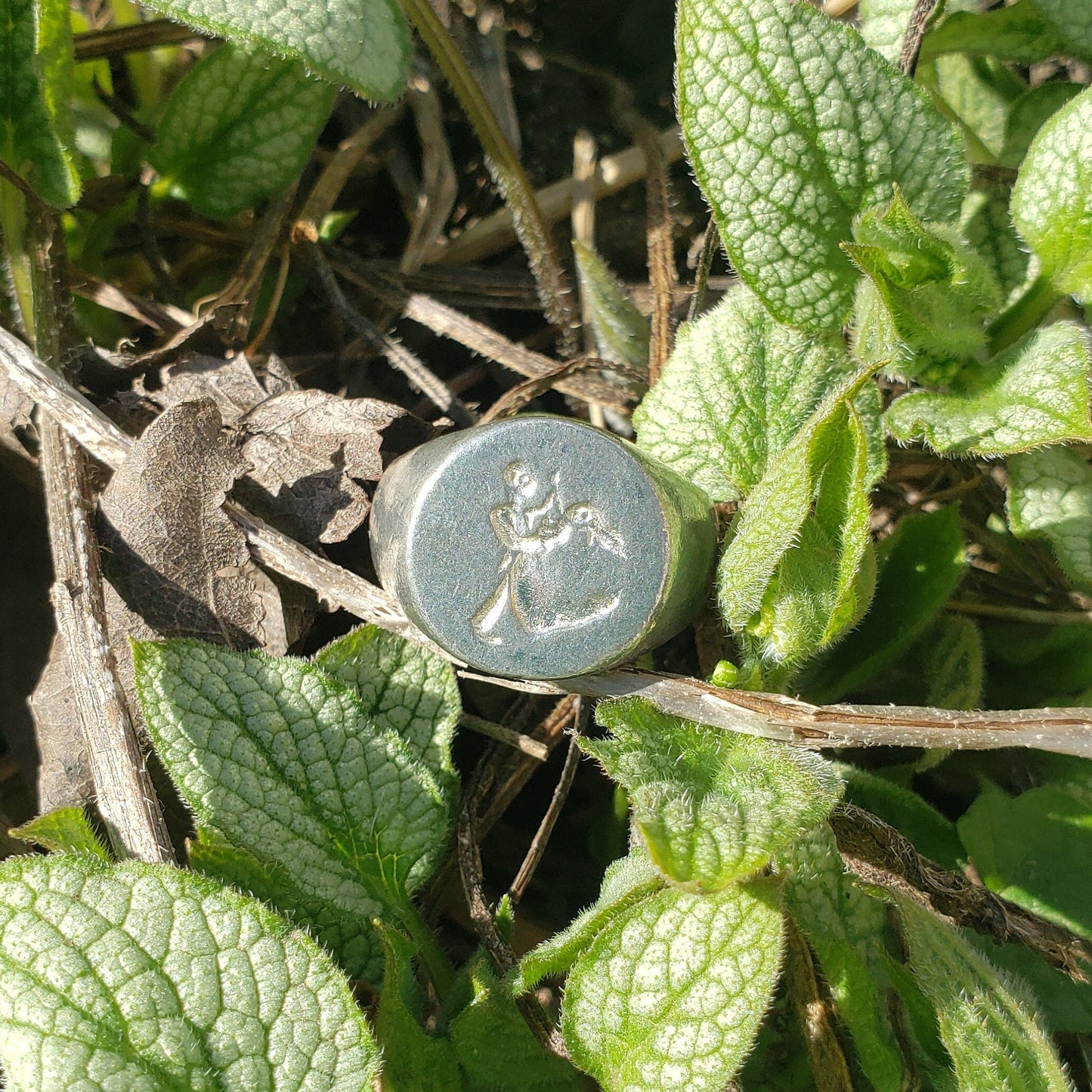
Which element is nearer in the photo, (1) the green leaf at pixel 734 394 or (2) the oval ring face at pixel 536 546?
(2) the oval ring face at pixel 536 546

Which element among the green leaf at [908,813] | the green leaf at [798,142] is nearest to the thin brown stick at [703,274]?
the green leaf at [798,142]

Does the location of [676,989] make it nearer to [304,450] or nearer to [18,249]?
[304,450]

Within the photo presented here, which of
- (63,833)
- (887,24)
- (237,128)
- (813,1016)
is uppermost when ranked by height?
(237,128)

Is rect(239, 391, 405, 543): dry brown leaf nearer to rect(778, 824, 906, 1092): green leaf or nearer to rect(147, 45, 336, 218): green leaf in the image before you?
rect(147, 45, 336, 218): green leaf

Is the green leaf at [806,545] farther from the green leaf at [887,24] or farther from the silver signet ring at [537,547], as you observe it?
the green leaf at [887,24]

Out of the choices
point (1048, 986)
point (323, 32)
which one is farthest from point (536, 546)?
point (1048, 986)

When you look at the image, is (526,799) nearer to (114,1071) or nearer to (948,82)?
(114,1071)
